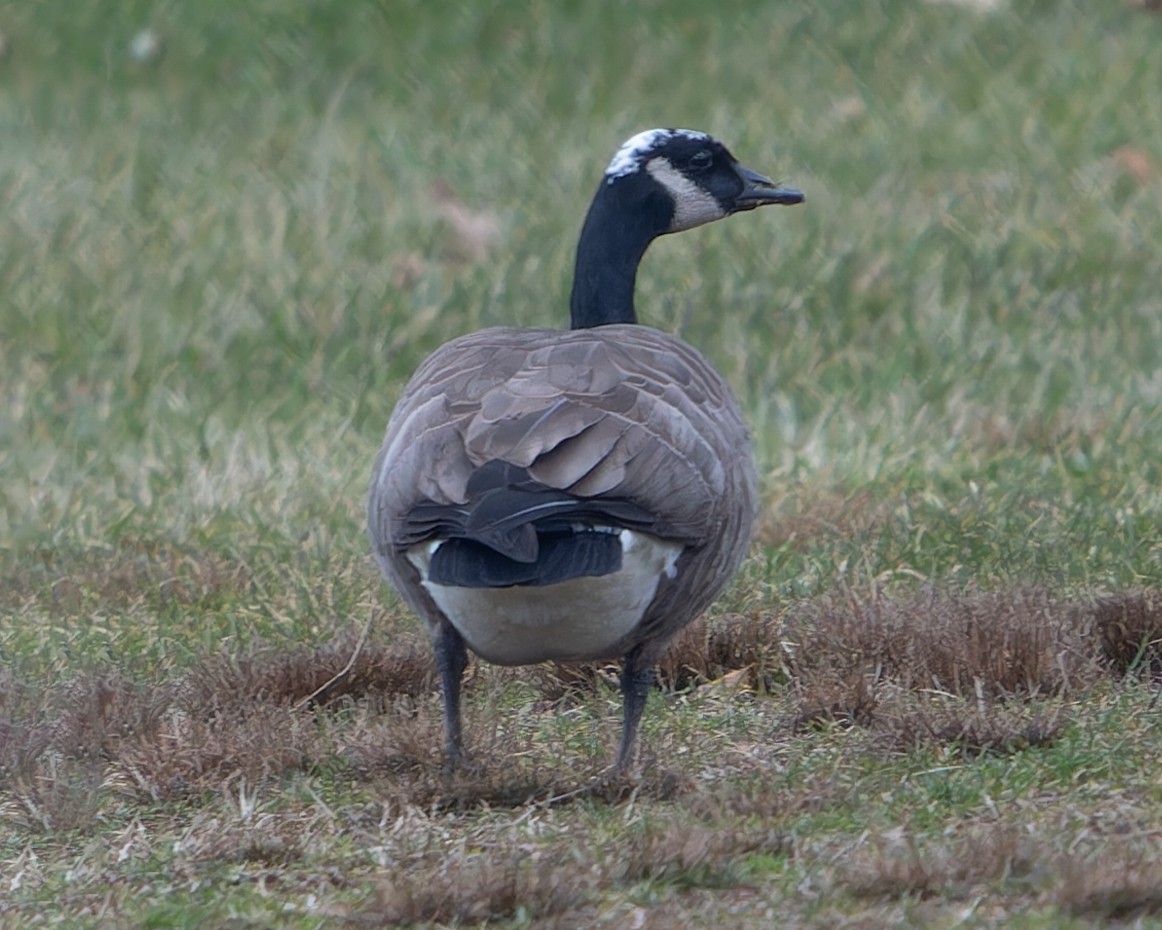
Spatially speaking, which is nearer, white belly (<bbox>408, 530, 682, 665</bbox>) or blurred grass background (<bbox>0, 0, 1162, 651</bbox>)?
white belly (<bbox>408, 530, 682, 665</bbox>)

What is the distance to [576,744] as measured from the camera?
4500 millimetres

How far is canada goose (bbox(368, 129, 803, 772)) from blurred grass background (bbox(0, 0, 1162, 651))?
120 cm

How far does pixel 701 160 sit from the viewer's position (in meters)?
5.48

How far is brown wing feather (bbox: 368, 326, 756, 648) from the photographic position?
3.83 metres

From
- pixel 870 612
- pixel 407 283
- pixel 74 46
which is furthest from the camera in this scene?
pixel 74 46

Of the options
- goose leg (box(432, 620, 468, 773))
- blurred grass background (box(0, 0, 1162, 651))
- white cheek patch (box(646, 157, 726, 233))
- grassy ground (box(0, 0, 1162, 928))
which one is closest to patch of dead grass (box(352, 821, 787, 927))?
grassy ground (box(0, 0, 1162, 928))

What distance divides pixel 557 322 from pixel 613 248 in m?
3.32

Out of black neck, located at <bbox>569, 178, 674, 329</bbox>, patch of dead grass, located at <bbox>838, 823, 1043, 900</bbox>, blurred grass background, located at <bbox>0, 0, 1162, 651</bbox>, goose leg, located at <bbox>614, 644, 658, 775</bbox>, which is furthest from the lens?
blurred grass background, located at <bbox>0, 0, 1162, 651</bbox>

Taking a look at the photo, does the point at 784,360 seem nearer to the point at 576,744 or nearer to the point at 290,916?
the point at 576,744

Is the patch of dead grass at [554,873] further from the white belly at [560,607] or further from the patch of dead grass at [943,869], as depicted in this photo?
the white belly at [560,607]

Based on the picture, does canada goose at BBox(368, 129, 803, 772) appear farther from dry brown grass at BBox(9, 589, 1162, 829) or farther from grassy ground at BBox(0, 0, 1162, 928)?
grassy ground at BBox(0, 0, 1162, 928)

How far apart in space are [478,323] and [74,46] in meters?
4.02

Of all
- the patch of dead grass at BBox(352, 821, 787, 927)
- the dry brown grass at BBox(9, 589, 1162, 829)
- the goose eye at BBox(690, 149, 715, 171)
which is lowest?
the dry brown grass at BBox(9, 589, 1162, 829)

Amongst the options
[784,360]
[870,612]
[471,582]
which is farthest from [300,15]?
[471,582]
